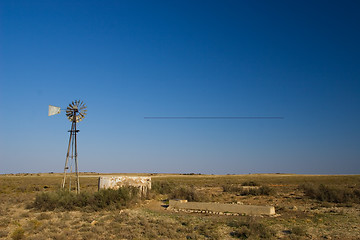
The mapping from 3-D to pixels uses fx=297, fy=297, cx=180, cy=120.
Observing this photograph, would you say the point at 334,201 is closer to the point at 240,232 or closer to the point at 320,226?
the point at 320,226

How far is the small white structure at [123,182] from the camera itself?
19.7 metres

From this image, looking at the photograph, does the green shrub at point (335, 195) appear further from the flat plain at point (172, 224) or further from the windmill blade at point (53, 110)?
the windmill blade at point (53, 110)

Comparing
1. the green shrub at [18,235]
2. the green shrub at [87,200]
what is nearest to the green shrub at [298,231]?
the green shrub at [87,200]

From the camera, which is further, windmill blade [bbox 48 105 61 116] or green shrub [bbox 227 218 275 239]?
windmill blade [bbox 48 105 61 116]

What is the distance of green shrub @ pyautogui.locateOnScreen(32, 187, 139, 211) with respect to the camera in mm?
17125

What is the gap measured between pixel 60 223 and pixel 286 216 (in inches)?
415

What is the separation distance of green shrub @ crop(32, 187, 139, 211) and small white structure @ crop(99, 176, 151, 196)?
160 centimetres

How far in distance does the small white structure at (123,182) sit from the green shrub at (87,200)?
1600 mm

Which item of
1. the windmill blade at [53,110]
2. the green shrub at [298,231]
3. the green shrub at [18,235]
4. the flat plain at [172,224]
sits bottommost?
the green shrub at [18,235]

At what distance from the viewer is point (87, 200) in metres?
17.5

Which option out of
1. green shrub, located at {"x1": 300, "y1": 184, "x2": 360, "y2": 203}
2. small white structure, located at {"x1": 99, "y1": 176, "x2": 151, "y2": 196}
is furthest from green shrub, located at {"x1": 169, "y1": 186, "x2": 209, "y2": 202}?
green shrub, located at {"x1": 300, "y1": 184, "x2": 360, "y2": 203}

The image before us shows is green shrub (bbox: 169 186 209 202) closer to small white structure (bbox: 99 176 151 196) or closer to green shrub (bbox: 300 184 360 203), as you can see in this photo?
small white structure (bbox: 99 176 151 196)

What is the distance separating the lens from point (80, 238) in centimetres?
1116

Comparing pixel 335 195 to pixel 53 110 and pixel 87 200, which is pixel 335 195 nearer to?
pixel 87 200
